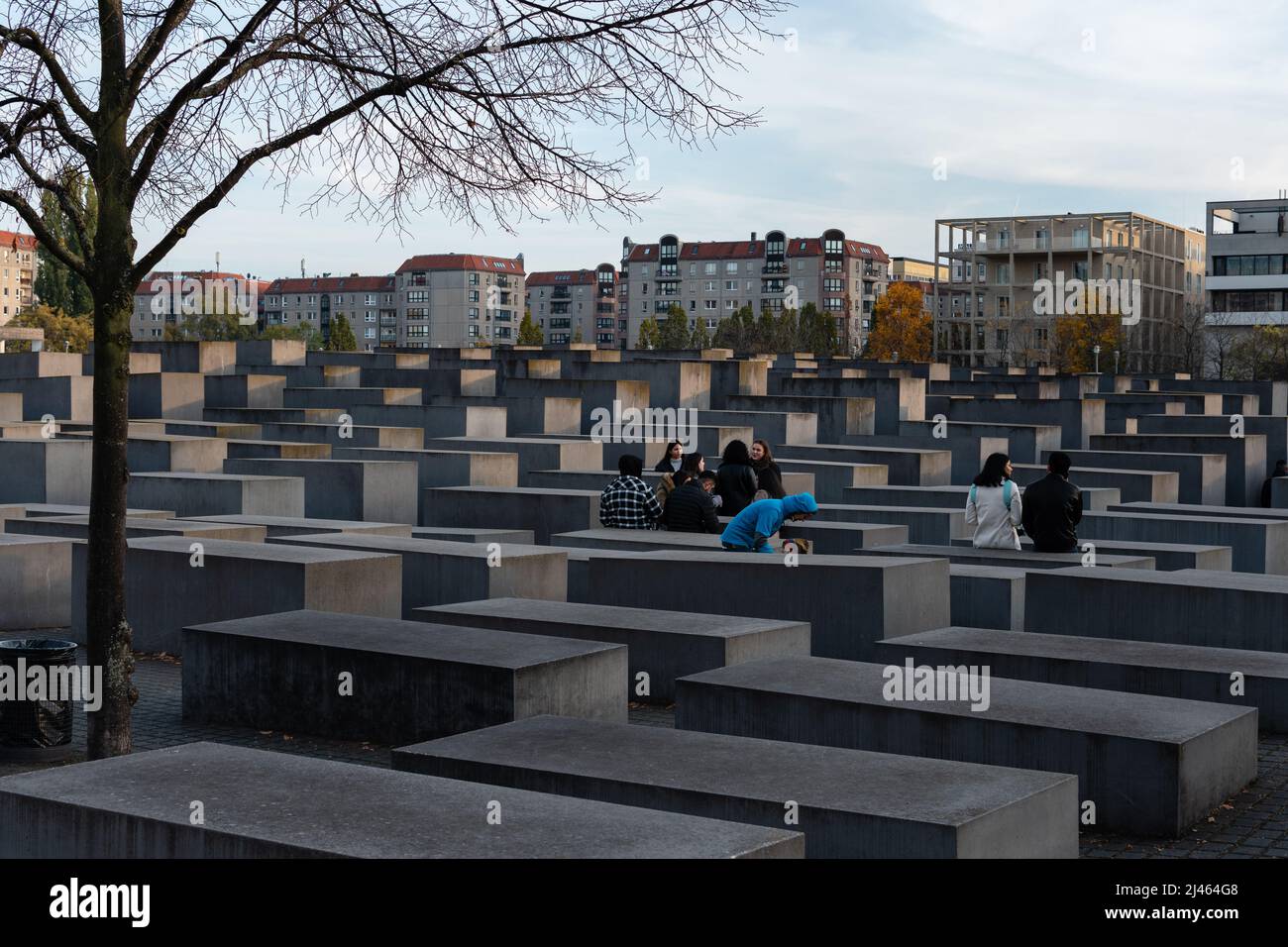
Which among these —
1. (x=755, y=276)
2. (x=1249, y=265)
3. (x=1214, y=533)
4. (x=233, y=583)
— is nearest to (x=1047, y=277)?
(x=1249, y=265)

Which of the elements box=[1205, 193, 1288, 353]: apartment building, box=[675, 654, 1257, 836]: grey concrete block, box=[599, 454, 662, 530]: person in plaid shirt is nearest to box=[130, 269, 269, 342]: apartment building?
box=[1205, 193, 1288, 353]: apartment building

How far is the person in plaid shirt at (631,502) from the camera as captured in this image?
46.2ft

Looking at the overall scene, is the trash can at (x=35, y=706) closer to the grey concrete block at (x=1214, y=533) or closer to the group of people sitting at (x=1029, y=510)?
the group of people sitting at (x=1029, y=510)

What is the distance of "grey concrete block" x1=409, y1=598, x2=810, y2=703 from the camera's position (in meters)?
9.77

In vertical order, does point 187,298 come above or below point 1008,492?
above

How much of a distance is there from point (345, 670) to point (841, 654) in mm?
3857

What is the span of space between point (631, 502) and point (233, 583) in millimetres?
4126

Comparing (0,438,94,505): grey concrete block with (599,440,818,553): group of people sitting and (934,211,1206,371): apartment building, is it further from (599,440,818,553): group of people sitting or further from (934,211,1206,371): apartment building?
(934,211,1206,371): apartment building

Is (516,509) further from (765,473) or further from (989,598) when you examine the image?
(989,598)

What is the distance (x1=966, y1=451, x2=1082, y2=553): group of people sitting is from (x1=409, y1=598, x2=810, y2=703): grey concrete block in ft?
11.3

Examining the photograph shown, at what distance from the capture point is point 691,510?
13.8 metres

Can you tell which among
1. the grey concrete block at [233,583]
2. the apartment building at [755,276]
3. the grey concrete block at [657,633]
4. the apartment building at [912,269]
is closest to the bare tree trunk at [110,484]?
the grey concrete block at [657,633]

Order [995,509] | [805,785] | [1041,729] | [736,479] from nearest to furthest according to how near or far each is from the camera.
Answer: [805,785], [1041,729], [995,509], [736,479]

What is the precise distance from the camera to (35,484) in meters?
17.5
